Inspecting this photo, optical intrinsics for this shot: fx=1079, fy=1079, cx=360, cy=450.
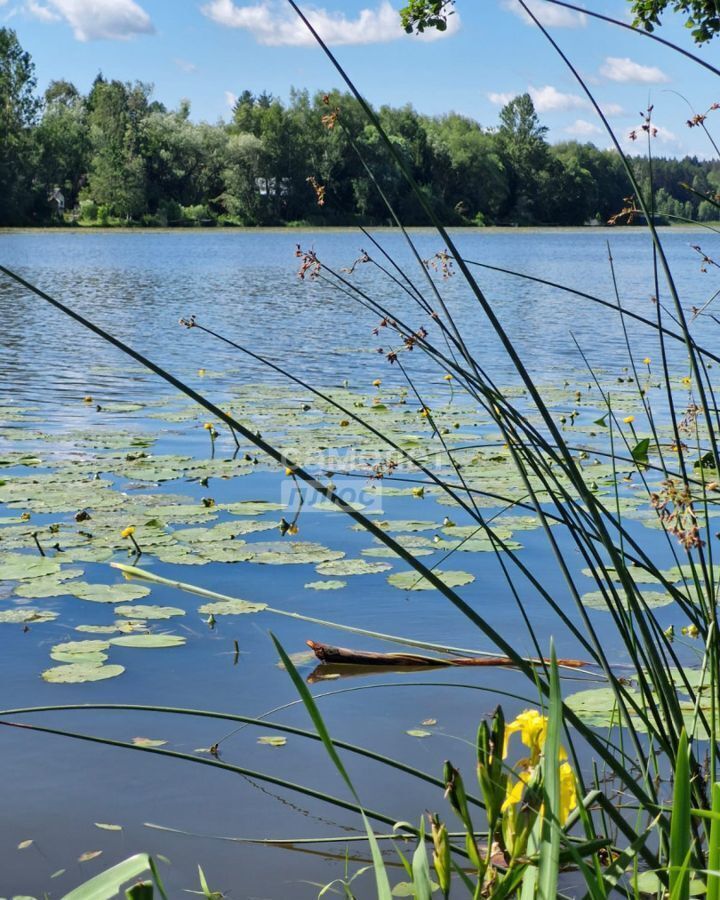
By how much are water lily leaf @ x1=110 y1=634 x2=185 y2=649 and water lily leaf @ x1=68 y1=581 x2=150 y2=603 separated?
0.91 ft

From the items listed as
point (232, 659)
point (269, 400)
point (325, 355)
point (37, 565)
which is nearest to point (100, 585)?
point (37, 565)

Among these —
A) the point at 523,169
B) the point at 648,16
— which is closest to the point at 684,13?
the point at 648,16

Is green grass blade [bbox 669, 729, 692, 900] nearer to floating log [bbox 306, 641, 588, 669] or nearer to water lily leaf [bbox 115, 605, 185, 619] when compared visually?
floating log [bbox 306, 641, 588, 669]

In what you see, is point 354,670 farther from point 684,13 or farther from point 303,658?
point 684,13

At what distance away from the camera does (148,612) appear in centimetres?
295

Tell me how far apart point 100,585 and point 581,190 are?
213 ft

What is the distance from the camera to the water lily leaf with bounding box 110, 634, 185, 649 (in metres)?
2.71

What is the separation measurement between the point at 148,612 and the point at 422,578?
808 mm

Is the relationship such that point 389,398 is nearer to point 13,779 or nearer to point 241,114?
point 13,779

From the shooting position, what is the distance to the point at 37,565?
3.29m

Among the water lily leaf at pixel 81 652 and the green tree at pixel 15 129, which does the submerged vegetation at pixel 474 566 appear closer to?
the water lily leaf at pixel 81 652

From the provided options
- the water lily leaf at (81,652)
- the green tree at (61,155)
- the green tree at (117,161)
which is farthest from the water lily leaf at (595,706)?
the green tree at (117,161)

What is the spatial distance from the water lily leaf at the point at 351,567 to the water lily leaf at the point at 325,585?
0.31 feet

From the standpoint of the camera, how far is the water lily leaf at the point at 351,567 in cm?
334
